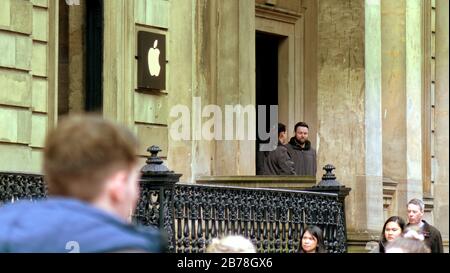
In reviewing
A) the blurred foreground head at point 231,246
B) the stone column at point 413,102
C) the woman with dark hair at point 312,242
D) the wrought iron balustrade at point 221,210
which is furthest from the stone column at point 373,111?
the blurred foreground head at point 231,246

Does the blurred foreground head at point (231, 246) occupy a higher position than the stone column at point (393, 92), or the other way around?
the stone column at point (393, 92)

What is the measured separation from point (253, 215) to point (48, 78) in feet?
9.55

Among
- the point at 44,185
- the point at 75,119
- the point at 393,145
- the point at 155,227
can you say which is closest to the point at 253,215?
the point at 155,227

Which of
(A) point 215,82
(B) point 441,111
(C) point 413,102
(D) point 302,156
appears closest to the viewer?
(A) point 215,82

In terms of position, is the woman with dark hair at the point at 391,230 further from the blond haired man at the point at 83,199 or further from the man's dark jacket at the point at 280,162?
the blond haired man at the point at 83,199

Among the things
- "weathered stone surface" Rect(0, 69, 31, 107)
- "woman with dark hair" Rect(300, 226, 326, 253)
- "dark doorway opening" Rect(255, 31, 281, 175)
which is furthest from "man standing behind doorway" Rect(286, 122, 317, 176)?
"woman with dark hair" Rect(300, 226, 326, 253)

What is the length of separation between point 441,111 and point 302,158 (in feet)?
15.7

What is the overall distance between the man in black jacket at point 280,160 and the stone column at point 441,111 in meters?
4.61

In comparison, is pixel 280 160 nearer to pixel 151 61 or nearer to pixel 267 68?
pixel 151 61

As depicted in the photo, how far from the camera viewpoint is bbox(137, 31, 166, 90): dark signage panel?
757 inches

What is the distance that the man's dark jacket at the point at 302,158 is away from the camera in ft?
71.8

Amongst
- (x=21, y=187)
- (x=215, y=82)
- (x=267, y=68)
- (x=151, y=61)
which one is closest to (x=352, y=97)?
(x=215, y=82)

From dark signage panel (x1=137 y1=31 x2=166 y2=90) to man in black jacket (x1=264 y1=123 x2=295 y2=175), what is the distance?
281cm

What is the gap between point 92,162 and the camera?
3.95 metres
